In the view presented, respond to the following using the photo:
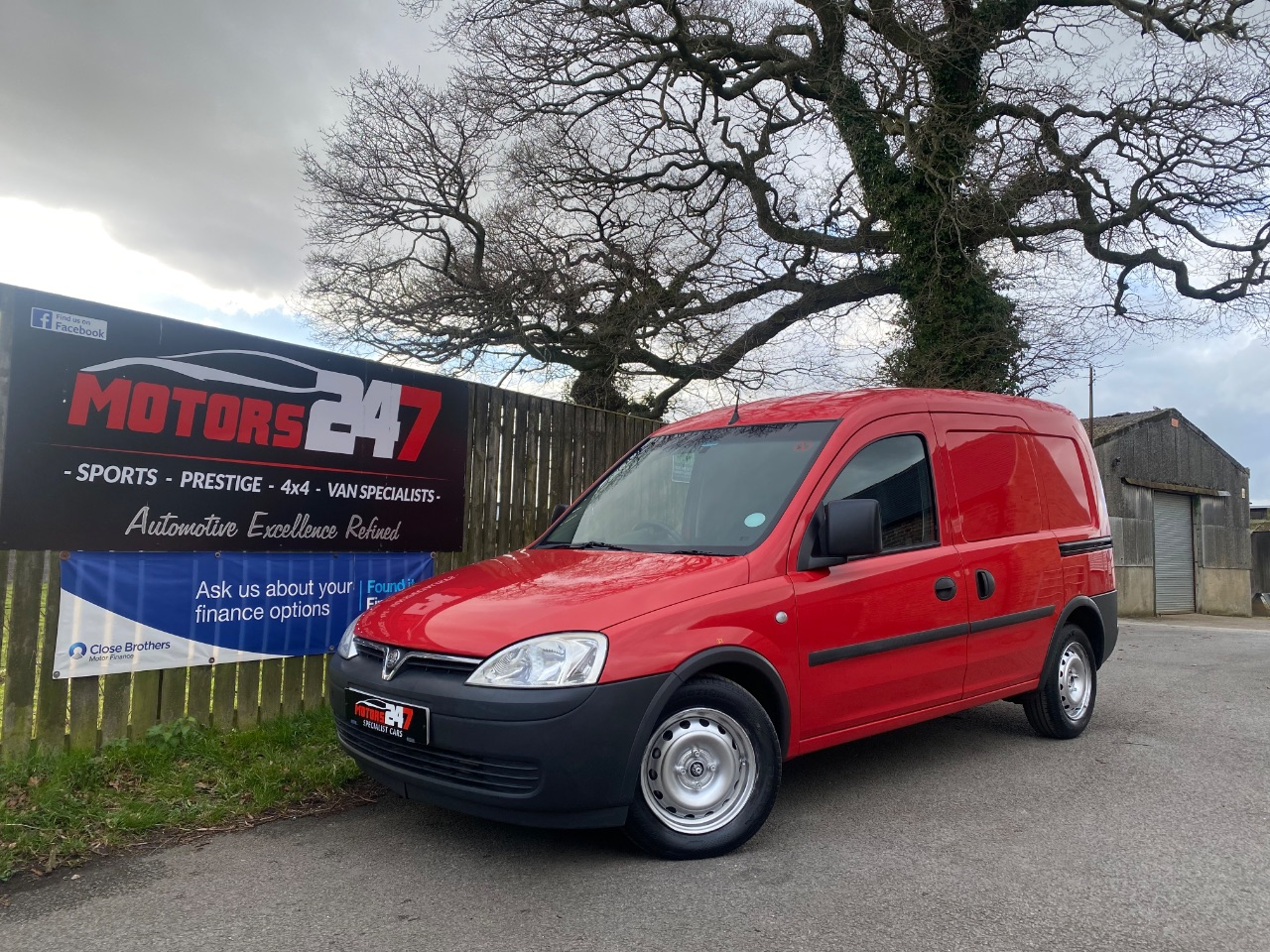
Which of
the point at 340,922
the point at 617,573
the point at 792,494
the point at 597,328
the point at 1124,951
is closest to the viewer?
the point at 1124,951

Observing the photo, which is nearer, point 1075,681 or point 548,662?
point 548,662

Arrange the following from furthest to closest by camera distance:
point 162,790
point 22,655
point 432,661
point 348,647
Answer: point 22,655 < point 162,790 < point 348,647 < point 432,661

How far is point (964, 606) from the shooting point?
15.9 ft

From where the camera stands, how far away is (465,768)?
3.45 meters

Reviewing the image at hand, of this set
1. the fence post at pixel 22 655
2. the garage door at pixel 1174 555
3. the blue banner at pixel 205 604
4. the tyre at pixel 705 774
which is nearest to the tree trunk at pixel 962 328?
the blue banner at pixel 205 604

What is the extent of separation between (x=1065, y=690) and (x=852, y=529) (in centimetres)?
286

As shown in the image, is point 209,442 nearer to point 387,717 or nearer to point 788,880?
point 387,717

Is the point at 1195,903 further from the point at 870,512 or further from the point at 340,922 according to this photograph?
the point at 340,922

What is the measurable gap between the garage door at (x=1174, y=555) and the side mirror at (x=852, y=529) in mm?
23984

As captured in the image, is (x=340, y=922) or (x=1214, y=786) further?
(x=1214, y=786)

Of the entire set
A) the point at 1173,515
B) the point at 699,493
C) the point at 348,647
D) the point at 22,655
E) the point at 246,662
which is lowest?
the point at 246,662

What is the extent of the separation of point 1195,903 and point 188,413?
5461 millimetres

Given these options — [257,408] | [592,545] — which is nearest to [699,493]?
[592,545]

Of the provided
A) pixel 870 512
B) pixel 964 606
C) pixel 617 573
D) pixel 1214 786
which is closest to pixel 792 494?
pixel 870 512
